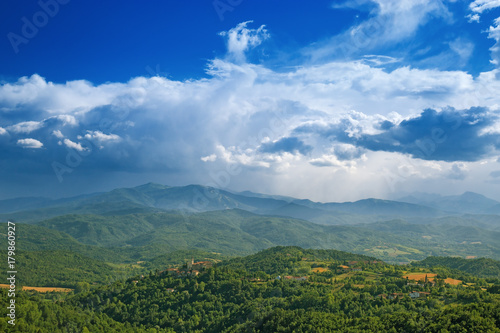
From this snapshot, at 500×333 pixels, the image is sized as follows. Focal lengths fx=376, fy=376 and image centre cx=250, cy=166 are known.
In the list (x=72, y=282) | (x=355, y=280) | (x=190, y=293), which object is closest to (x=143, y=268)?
(x=72, y=282)

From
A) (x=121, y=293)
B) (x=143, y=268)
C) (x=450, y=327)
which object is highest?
(x=450, y=327)

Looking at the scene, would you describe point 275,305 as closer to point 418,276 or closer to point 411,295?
point 411,295

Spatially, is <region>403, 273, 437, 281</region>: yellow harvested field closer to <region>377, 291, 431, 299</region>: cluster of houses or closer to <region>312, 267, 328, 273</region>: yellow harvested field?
<region>377, 291, 431, 299</region>: cluster of houses

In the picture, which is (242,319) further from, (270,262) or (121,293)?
(270,262)

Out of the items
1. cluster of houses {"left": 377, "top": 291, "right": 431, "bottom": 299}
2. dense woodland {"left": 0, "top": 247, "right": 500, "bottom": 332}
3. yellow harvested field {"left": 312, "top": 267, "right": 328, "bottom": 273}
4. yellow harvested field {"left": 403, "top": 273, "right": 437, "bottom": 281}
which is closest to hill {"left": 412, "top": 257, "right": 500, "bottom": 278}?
dense woodland {"left": 0, "top": 247, "right": 500, "bottom": 332}

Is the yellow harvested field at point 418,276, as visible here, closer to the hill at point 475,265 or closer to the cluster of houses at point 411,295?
the cluster of houses at point 411,295

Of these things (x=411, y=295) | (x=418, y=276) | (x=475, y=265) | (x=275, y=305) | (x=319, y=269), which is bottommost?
(x=475, y=265)

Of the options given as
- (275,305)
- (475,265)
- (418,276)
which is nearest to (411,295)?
(418,276)

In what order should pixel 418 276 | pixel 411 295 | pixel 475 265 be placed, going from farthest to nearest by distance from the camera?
pixel 475 265, pixel 418 276, pixel 411 295

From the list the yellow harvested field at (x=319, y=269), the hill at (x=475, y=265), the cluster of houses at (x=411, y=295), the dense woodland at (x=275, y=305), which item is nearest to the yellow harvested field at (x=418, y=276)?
the dense woodland at (x=275, y=305)
